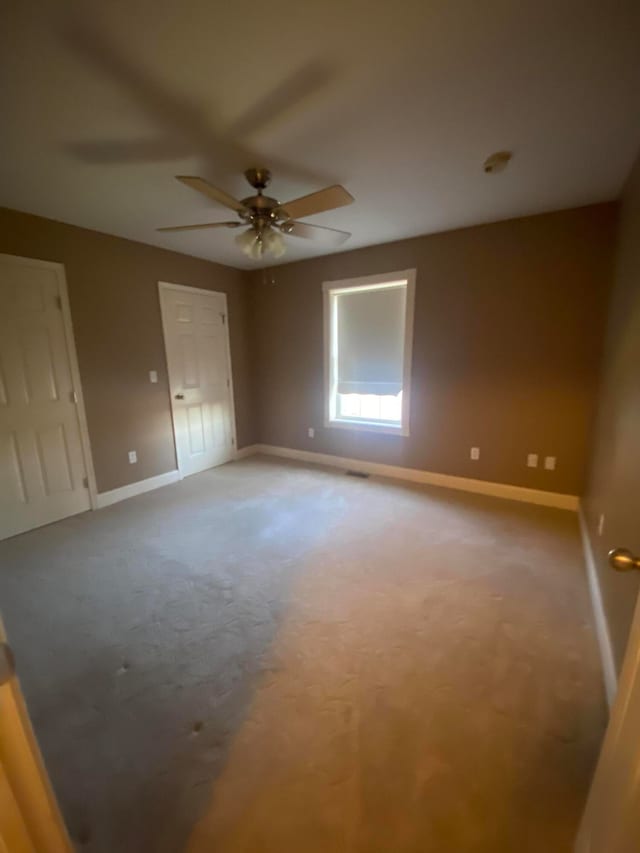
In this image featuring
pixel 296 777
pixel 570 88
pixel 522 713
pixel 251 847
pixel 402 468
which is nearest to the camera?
pixel 251 847

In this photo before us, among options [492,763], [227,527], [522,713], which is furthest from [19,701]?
[227,527]

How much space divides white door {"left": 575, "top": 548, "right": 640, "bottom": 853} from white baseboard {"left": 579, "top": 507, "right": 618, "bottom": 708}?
775 millimetres

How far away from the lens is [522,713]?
1433 mm

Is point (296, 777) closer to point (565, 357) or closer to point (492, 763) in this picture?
point (492, 763)

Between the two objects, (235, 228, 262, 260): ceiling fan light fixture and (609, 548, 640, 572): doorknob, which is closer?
(609, 548, 640, 572): doorknob

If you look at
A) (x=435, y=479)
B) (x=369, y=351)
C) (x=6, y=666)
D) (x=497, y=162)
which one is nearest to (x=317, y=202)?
(x=497, y=162)

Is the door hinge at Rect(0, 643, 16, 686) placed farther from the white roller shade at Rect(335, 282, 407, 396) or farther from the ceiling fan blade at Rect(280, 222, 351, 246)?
the white roller shade at Rect(335, 282, 407, 396)

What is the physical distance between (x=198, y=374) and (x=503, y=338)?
3.22 metres

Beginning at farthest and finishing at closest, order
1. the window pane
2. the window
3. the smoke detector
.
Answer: the window pane
the window
the smoke detector

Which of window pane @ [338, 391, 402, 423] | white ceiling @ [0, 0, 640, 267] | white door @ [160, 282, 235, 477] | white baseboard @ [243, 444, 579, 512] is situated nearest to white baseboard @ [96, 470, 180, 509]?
white door @ [160, 282, 235, 477]

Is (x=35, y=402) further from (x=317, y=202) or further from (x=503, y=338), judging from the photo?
(x=503, y=338)

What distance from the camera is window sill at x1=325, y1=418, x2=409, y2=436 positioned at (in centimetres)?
397

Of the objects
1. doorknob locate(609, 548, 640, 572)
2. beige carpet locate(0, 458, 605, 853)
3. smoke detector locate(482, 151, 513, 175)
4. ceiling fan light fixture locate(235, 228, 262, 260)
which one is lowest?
beige carpet locate(0, 458, 605, 853)

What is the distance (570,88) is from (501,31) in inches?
19.7
